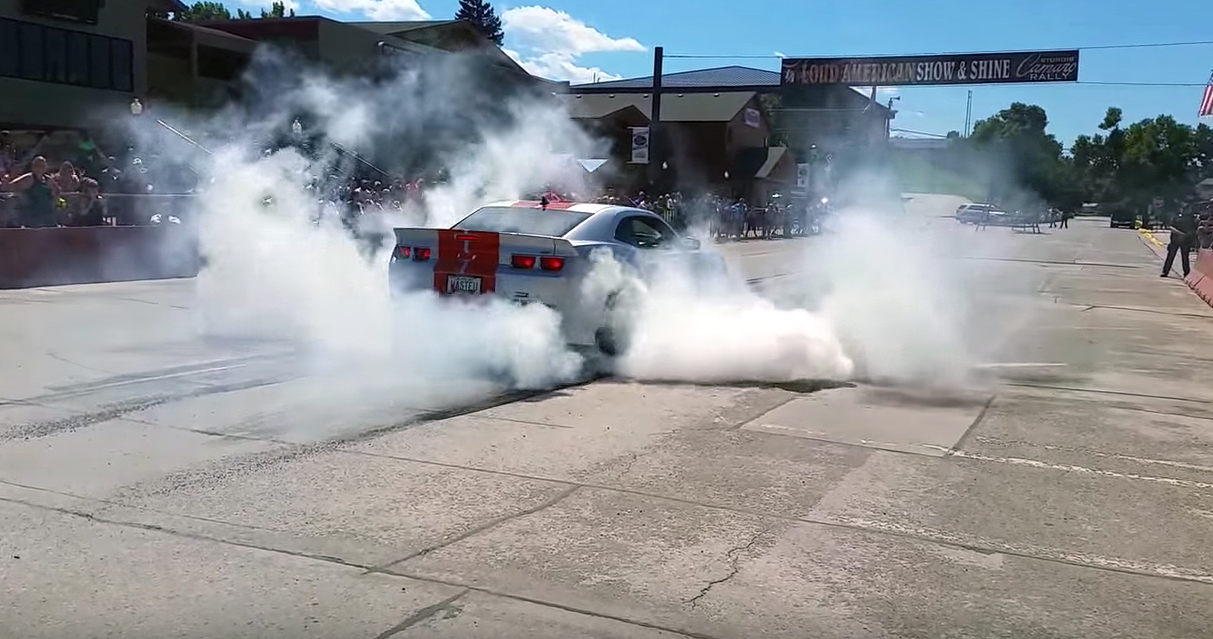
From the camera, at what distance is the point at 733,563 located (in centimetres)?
457

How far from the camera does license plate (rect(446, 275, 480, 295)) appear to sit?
29.6 feet

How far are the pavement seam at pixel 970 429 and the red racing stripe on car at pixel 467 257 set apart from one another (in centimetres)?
393

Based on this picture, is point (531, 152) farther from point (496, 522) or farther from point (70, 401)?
point (496, 522)

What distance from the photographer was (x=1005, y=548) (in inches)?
192

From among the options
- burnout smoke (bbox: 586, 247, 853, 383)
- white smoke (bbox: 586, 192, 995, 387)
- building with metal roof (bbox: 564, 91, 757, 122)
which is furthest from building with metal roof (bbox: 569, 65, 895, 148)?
burnout smoke (bbox: 586, 247, 853, 383)

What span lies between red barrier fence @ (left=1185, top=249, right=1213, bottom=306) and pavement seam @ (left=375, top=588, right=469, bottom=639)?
1827cm

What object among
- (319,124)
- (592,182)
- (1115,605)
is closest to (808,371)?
(1115,605)

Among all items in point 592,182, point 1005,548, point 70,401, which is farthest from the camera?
point 592,182

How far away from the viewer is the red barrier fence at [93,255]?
14.9 metres

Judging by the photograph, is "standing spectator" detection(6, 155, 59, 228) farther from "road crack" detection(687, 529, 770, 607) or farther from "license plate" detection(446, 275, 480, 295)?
"road crack" detection(687, 529, 770, 607)

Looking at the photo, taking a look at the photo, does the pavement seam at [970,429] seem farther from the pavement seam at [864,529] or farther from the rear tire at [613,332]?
the rear tire at [613,332]

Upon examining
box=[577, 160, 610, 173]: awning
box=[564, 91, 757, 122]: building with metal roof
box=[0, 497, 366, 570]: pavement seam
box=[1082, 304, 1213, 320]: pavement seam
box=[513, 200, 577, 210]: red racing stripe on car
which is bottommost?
box=[0, 497, 366, 570]: pavement seam

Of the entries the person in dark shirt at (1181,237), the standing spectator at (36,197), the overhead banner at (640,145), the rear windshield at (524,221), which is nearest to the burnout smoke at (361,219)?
the rear windshield at (524,221)

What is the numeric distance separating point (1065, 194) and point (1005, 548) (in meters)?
21.5
